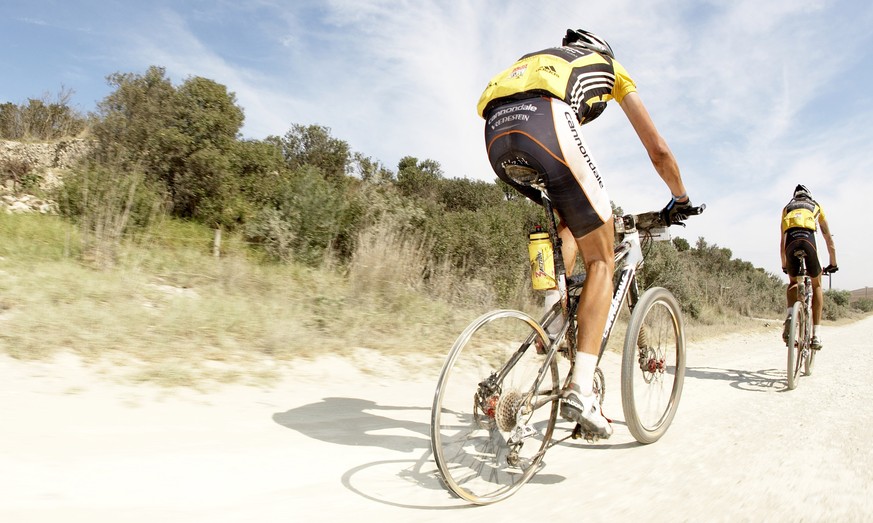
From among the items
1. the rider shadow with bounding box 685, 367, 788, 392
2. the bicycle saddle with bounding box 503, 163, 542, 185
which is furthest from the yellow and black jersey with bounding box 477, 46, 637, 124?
the rider shadow with bounding box 685, 367, 788, 392

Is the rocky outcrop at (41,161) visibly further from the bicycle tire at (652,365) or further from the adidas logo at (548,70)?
the bicycle tire at (652,365)

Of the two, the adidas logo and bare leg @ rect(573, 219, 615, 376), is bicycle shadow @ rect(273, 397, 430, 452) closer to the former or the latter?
bare leg @ rect(573, 219, 615, 376)

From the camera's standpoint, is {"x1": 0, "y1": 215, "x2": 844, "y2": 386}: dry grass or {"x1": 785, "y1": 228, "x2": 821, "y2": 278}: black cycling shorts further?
{"x1": 785, "y1": 228, "x2": 821, "y2": 278}: black cycling shorts

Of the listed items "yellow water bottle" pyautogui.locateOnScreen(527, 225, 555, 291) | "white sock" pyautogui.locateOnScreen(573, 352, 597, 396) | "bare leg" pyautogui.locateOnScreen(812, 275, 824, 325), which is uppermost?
"bare leg" pyautogui.locateOnScreen(812, 275, 824, 325)

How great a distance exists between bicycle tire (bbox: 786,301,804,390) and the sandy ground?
1.06 meters

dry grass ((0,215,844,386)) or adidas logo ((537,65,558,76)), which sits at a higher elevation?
adidas logo ((537,65,558,76))

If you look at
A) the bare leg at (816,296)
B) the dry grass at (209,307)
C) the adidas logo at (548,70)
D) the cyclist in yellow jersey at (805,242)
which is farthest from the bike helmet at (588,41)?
the bare leg at (816,296)

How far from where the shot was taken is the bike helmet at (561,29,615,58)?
2.56 metres

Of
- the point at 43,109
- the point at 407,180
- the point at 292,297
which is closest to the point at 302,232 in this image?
the point at 292,297

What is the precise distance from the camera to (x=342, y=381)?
3881 millimetres

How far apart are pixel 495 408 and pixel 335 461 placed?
33.1 inches

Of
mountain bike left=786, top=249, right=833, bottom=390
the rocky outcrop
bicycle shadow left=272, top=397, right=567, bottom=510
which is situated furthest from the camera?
the rocky outcrop

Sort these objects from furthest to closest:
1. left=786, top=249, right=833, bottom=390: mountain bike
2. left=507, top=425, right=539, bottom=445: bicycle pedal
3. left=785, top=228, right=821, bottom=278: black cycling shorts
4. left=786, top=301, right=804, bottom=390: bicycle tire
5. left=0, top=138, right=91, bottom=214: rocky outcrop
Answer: left=0, top=138, right=91, bottom=214: rocky outcrop < left=785, top=228, right=821, bottom=278: black cycling shorts < left=786, top=249, right=833, bottom=390: mountain bike < left=786, top=301, right=804, bottom=390: bicycle tire < left=507, top=425, right=539, bottom=445: bicycle pedal

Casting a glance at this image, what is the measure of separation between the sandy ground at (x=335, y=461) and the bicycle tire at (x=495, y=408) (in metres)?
0.11
